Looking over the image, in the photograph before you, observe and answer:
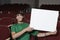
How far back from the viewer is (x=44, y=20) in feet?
5.00

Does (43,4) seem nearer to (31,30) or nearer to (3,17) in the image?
(3,17)

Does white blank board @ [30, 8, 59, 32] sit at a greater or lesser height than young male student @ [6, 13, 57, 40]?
greater

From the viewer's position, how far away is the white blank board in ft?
4.83

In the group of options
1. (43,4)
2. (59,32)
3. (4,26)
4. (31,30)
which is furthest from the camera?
(43,4)

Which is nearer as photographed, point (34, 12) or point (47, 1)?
point (34, 12)

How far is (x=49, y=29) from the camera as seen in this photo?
1.48 meters

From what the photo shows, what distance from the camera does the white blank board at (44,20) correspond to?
1471mm

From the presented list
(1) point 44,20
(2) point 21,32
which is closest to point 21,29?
(2) point 21,32

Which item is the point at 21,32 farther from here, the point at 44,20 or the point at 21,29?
the point at 44,20

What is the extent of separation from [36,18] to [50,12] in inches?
4.8

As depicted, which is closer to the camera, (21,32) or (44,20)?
(21,32)

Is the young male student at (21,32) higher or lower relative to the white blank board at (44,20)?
lower

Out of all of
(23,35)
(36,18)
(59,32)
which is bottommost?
(59,32)

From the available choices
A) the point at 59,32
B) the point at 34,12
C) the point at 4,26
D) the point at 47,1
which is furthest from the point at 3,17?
the point at 47,1
